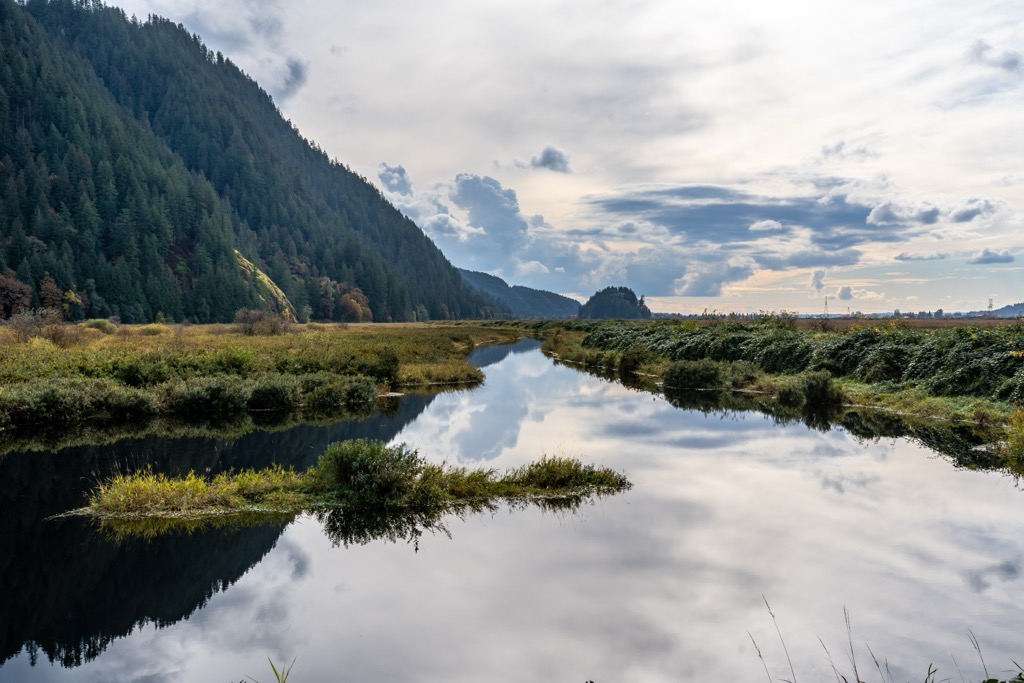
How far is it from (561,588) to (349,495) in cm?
685

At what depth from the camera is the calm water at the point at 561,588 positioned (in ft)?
32.9

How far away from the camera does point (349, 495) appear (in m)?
17.4

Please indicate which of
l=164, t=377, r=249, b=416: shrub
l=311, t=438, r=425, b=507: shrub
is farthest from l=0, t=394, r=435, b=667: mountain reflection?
l=164, t=377, r=249, b=416: shrub

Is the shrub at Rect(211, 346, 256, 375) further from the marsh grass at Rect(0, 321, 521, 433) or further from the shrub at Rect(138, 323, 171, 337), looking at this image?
the shrub at Rect(138, 323, 171, 337)

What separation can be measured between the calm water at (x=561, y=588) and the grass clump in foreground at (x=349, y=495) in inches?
28.2

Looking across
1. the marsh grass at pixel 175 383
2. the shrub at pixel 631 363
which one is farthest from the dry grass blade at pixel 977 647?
the shrub at pixel 631 363

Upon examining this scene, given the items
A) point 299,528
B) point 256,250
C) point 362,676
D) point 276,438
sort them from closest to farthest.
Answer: point 362,676 → point 299,528 → point 276,438 → point 256,250

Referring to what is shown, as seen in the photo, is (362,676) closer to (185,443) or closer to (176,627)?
(176,627)

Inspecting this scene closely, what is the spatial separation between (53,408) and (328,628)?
21.9 meters

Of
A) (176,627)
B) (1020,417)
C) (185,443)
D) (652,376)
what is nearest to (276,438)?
(185,443)

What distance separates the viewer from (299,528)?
15562 millimetres

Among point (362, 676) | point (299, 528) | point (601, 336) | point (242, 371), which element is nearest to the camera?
point (362, 676)

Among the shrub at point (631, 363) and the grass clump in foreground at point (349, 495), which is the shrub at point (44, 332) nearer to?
the grass clump in foreground at point (349, 495)

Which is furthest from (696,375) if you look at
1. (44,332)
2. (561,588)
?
(44,332)
